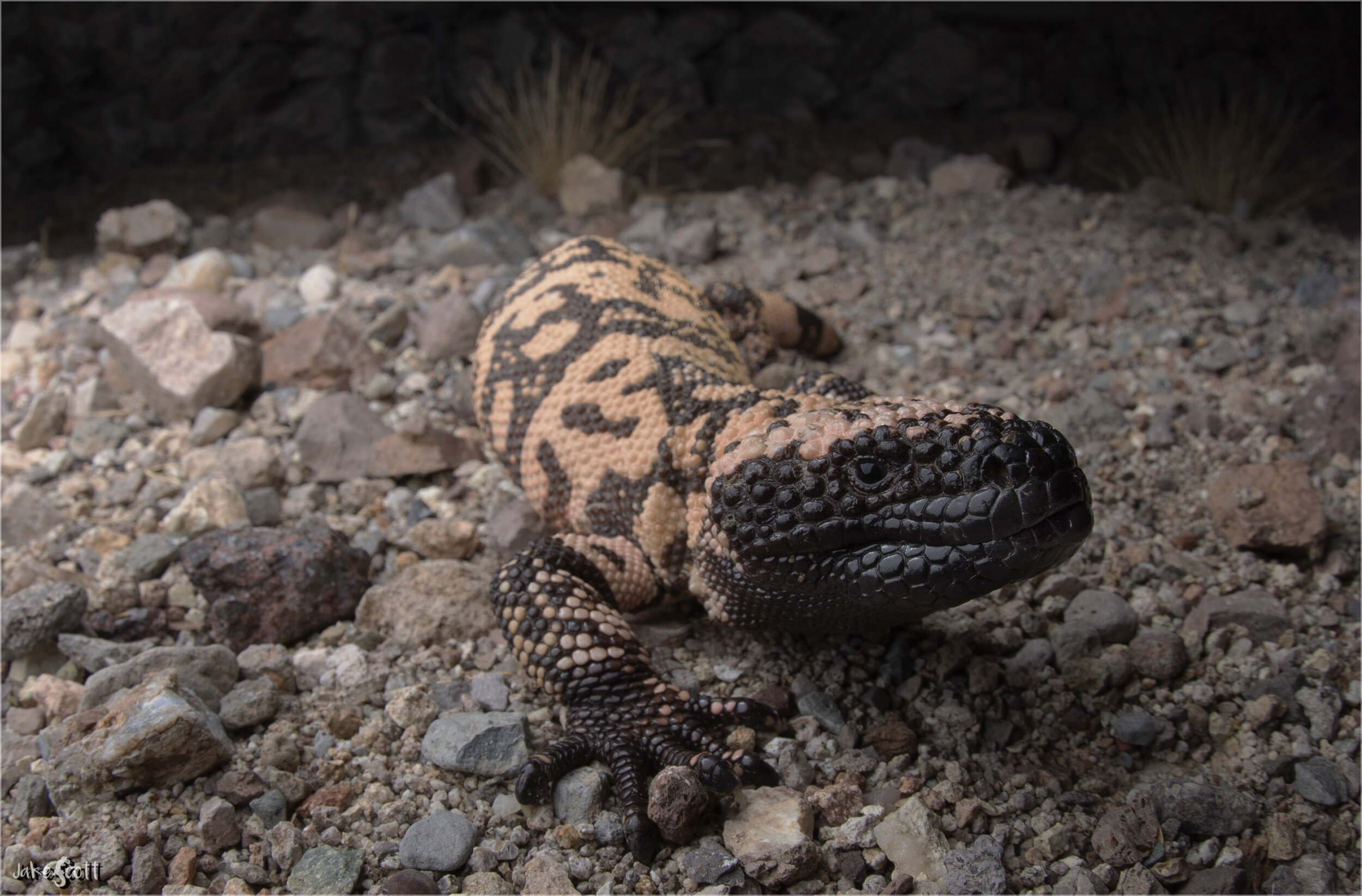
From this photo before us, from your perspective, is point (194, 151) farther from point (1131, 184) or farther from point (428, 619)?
point (1131, 184)

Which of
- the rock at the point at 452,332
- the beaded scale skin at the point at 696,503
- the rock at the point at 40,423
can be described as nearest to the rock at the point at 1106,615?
the beaded scale skin at the point at 696,503

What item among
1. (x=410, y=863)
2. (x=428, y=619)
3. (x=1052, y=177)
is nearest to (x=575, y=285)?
(x=428, y=619)

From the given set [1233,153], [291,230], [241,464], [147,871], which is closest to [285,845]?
[147,871]

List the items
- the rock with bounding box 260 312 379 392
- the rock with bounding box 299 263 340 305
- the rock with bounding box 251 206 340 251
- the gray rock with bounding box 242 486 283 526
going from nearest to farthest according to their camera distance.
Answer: the gray rock with bounding box 242 486 283 526, the rock with bounding box 260 312 379 392, the rock with bounding box 299 263 340 305, the rock with bounding box 251 206 340 251

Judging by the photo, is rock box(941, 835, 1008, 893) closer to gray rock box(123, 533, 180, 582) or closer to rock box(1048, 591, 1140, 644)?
rock box(1048, 591, 1140, 644)

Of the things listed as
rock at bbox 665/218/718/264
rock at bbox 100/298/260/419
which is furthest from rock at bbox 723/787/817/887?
rock at bbox 665/218/718/264

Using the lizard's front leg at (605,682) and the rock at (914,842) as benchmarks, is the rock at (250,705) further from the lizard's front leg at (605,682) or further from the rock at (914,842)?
the rock at (914,842)

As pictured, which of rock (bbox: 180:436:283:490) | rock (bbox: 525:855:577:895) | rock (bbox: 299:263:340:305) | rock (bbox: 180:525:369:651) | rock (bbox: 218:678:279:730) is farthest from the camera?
rock (bbox: 299:263:340:305)

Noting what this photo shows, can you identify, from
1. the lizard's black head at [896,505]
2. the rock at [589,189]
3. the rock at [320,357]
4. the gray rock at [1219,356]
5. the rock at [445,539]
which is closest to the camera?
the lizard's black head at [896,505]
